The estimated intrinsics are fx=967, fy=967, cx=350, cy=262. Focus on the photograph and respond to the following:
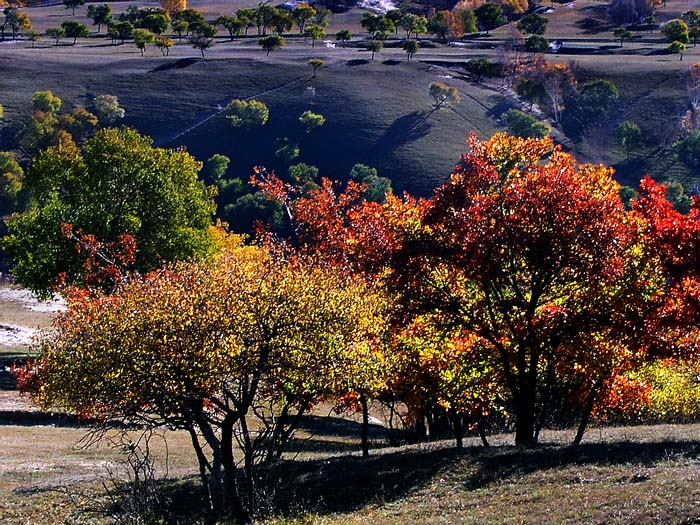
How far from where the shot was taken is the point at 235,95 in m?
175

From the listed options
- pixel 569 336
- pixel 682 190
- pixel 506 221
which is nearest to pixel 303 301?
pixel 506 221

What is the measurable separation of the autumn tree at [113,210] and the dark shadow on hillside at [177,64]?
12592 cm

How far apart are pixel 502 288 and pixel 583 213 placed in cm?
420

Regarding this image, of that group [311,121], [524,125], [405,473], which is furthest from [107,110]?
[405,473]

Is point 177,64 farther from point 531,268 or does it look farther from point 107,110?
point 531,268

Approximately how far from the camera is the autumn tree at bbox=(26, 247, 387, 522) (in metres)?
23.8

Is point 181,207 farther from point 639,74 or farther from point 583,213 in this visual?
point 639,74

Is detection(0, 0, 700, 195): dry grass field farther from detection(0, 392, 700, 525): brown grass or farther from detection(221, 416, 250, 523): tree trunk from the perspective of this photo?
detection(221, 416, 250, 523): tree trunk

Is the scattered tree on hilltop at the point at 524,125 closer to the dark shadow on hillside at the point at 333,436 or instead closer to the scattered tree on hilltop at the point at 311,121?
the scattered tree on hilltop at the point at 311,121

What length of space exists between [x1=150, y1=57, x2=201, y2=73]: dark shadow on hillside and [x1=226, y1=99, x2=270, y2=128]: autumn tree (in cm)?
2935

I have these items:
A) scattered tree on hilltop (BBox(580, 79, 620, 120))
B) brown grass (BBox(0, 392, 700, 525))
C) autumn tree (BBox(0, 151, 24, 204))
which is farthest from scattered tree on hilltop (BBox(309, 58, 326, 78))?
brown grass (BBox(0, 392, 700, 525))

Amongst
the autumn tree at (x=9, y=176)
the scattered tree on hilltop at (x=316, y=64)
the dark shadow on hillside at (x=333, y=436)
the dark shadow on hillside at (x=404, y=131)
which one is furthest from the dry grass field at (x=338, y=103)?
the dark shadow on hillside at (x=333, y=436)

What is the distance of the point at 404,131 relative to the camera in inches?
6186

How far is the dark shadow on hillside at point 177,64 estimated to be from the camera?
18675 cm
